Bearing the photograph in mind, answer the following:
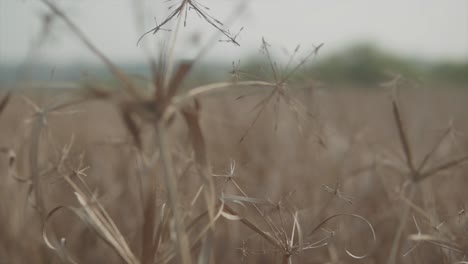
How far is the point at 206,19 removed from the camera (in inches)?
18.2

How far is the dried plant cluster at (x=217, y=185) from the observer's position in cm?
44

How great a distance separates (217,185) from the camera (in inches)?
25.0

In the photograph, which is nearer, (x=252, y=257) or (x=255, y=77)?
(x=255, y=77)

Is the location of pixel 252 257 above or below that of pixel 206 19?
below

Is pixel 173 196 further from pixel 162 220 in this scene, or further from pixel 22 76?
pixel 22 76

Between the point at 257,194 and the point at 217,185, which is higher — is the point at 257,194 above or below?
below

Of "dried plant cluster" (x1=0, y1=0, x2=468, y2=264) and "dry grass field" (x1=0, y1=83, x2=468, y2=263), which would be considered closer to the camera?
"dried plant cluster" (x1=0, y1=0, x2=468, y2=264)

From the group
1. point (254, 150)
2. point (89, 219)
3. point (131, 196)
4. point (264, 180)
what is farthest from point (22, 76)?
point (254, 150)

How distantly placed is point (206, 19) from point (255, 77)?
89mm

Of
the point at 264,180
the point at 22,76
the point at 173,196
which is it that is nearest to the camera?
the point at 173,196

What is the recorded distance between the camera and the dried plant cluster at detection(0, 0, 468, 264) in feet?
1.45

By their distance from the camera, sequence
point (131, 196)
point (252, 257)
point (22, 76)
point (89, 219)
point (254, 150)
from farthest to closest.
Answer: point (254, 150) < point (131, 196) < point (252, 257) < point (22, 76) < point (89, 219)

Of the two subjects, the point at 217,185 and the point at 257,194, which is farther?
the point at 257,194

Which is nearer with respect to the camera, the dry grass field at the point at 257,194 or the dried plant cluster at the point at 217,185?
the dried plant cluster at the point at 217,185
